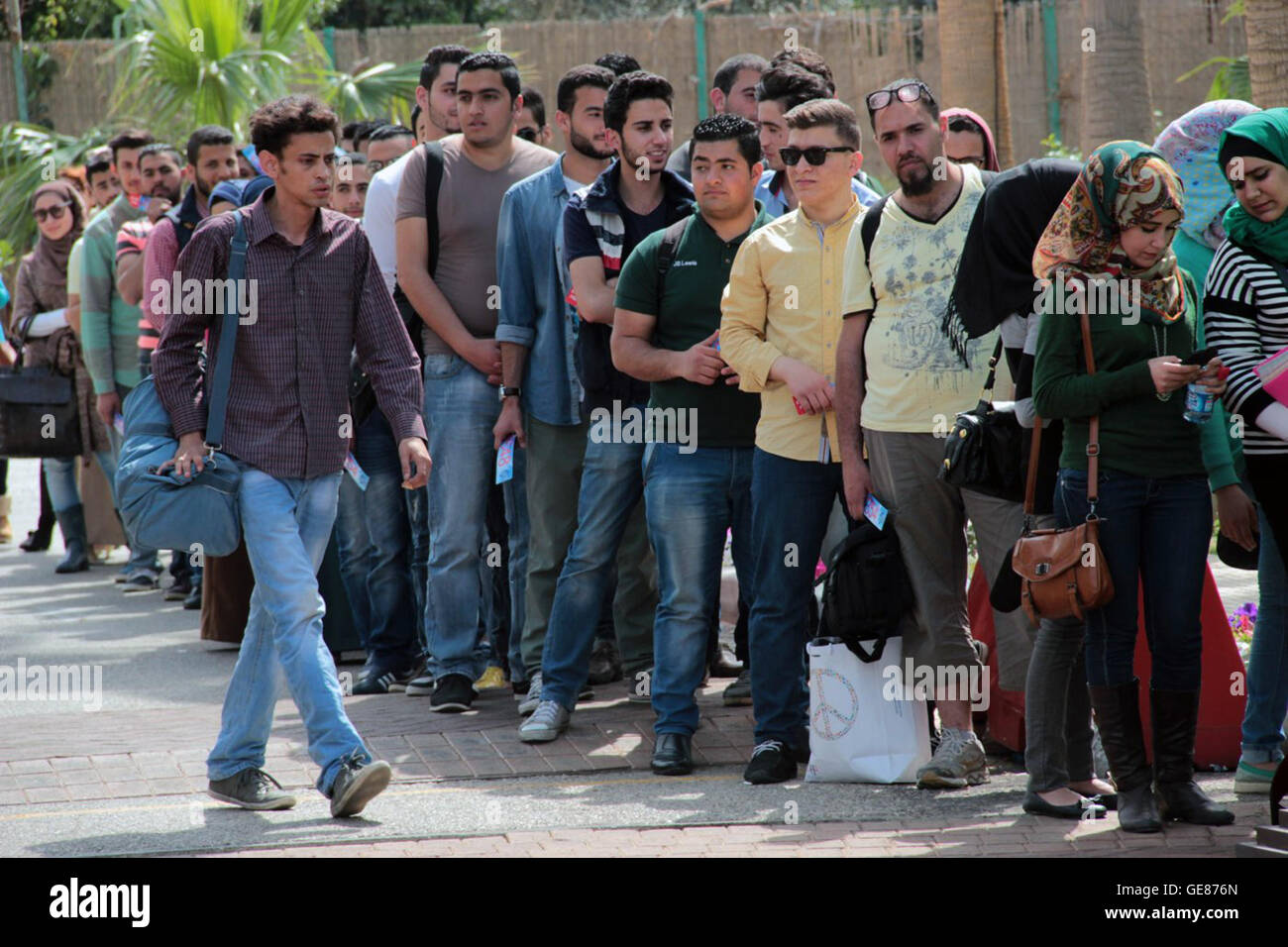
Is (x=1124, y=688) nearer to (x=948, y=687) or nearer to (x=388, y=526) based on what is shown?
(x=948, y=687)

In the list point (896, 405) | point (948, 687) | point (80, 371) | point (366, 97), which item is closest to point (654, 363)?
point (896, 405)

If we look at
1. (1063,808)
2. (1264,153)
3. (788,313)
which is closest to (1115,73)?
(788,313)

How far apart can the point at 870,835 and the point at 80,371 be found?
300 inches

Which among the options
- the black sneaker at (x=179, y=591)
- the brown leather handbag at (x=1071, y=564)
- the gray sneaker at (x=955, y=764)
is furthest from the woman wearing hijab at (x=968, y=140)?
the black sneaker at (x=179, y=591)

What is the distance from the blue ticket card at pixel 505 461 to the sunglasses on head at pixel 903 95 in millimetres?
2156

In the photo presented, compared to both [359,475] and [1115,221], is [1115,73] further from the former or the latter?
[1115,221]

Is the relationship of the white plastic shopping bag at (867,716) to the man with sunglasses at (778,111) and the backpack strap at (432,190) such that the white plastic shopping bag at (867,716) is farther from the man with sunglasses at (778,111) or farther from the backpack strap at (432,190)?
the backpack strap at (432,190)

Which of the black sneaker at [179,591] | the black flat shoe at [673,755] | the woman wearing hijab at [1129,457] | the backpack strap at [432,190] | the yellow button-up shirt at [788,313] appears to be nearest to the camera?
the woman wearing hijab at [1129,457]

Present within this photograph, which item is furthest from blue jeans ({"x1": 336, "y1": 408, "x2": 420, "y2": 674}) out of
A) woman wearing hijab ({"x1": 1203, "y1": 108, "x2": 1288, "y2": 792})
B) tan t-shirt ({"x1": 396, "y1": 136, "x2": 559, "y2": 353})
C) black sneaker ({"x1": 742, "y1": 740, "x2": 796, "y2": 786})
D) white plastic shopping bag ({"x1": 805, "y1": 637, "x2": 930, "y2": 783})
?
woman wearing hijab ({"x1": 1203, "y1": 108, "x2": 1288, "y2": 792})

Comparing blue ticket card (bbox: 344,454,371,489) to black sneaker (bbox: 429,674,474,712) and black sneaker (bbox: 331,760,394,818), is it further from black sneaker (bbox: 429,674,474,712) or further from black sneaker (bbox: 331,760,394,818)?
black sneaker (bbox: 331,760,394,818)

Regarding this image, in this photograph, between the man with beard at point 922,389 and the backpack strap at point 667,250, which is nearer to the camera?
the man with beard at point 922,389

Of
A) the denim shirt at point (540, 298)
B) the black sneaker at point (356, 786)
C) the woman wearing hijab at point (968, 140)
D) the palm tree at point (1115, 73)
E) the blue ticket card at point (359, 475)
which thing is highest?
the palm tree at point (1115, 73)

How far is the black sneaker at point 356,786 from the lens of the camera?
18.5ft

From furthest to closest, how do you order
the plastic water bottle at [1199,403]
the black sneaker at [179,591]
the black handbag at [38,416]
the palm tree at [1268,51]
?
the black handbag at [38,416]
the black sneaker at [179,591]
the palm tree at [1268,51]
the plastic water bottle at [1199,403]
